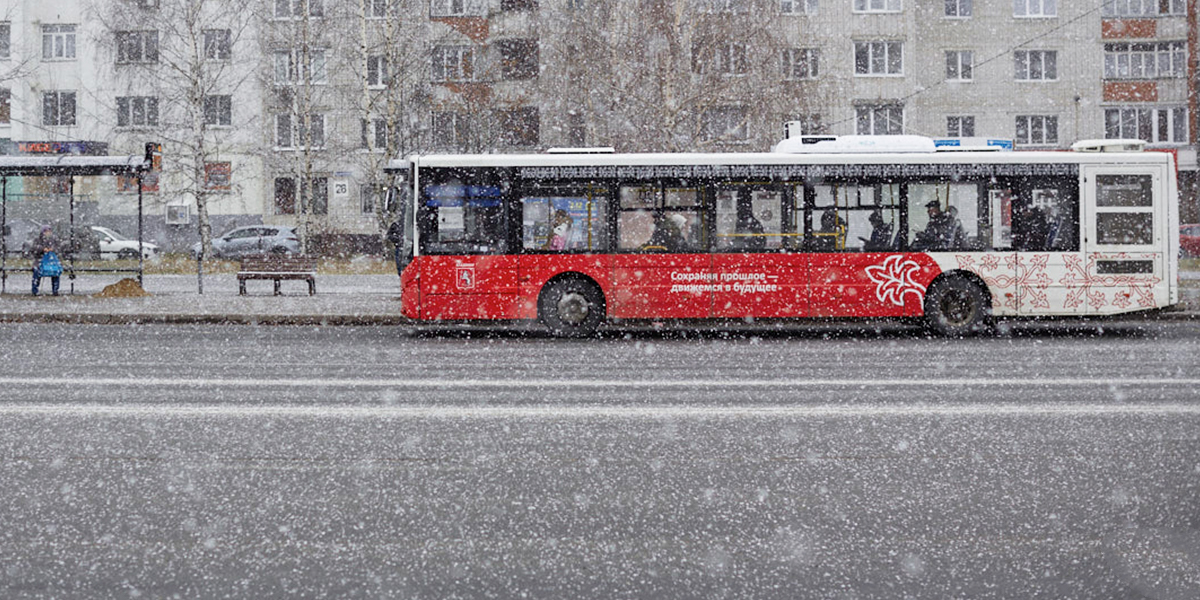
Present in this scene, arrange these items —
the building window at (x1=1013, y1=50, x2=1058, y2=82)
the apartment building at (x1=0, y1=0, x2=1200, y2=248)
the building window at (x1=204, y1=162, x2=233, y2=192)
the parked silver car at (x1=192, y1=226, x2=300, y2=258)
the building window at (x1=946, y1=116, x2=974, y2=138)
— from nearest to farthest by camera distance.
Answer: the parked silver car at (x1=192, y1=226, x2=300, y2=258)
the apartment building at (x1=0, y1=0, x2=1200, y2=248)
the building window at (x1=204, y1=162, x2=233, y2=192)
the building window at (x1=1013, y1=50, x2=1058, y2=82)
the building window at (x1=946, y1=116, x2=974, y2=138)

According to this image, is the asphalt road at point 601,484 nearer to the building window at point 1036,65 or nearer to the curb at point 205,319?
the curb at point 205,319

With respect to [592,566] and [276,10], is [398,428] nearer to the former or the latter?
[592,566]

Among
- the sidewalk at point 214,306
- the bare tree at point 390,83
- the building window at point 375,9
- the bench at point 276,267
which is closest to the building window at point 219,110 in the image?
the bare tree at point 390,83

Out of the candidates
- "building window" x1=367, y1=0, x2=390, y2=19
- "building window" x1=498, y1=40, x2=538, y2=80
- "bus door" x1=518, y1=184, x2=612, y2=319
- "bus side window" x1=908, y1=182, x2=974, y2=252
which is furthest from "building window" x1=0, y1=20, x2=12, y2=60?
"bus side window" x1=908, y1=182, x2=974, y2=252

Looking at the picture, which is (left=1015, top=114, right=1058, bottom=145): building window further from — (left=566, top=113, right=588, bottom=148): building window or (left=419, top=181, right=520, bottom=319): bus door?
(left=419, top=181, right=520, bottom=319): bus door

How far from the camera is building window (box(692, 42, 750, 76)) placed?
38.3m

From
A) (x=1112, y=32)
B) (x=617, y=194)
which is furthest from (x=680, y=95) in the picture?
(x=1112, y=32)

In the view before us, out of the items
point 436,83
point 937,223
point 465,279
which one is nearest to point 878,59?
point 436,83

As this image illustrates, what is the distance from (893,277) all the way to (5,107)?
160 ft

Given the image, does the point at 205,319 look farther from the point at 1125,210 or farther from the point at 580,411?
the point at 1125,210

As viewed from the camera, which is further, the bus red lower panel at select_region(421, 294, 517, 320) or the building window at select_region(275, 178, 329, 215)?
the building window at select_region(275, 178, 329, 215)

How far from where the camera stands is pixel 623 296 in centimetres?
1819

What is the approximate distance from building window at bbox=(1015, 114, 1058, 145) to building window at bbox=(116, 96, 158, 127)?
3508cm

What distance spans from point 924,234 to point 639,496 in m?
12.8
